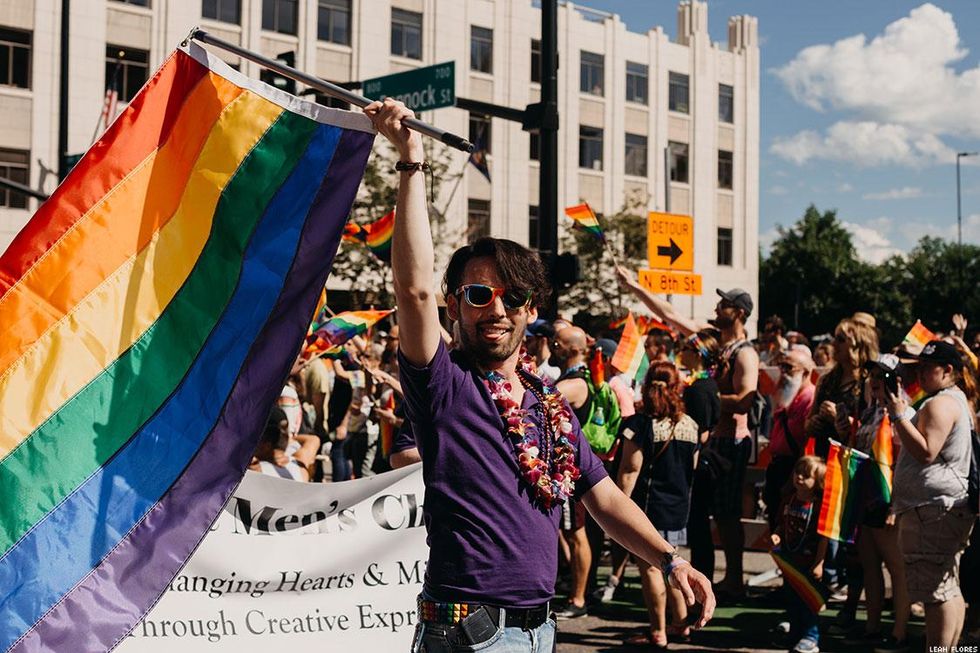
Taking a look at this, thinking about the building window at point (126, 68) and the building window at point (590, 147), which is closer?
the building window at point (126, 68)

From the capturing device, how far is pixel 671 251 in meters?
12.8

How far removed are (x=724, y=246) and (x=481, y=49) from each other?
14.0 m

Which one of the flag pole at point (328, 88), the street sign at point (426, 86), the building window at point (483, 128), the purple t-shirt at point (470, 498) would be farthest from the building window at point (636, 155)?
the purple t-shirt at point (470, 498)

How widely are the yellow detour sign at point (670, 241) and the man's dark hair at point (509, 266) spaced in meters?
9.31

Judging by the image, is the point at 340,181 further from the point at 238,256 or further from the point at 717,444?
the point at 717,444

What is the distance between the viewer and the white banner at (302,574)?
200 inches

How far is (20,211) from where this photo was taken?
2902 cm

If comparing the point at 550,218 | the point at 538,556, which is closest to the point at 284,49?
the point at 550,218

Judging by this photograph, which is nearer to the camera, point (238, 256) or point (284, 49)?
point (238, 256)

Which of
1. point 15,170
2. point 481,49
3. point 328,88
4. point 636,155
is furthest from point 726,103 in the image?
point 328,88

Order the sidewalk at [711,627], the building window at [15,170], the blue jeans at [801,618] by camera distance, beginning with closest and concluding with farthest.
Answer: the blue jeans at [801,618] < the sidewalk at [711,627] < the building window at [15,170]

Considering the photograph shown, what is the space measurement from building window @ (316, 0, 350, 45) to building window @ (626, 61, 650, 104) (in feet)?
39.9

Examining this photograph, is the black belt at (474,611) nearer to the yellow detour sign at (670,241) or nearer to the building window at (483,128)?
the yellow detour sign at (670,241)

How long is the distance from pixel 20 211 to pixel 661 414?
82.6 feet
